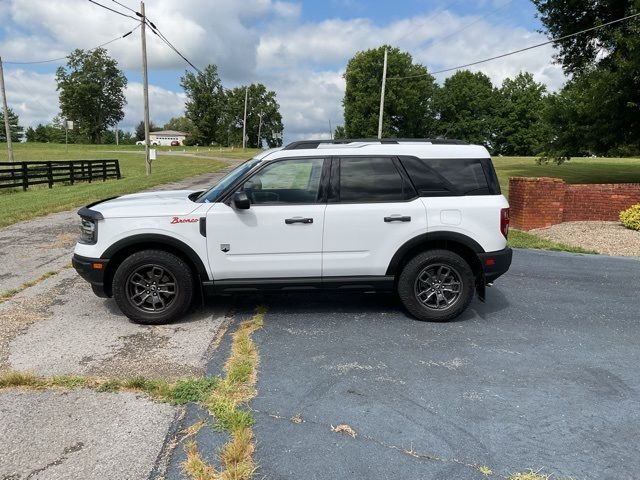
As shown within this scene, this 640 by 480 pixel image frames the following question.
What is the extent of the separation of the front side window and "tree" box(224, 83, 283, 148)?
326 feet

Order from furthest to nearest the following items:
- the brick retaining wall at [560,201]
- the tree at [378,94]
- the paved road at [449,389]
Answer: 1. the tree at [378,94]
2. the brick retaining wall at [560,201]
3. the paved road at [449,389]

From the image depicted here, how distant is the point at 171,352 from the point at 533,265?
18.9 feet

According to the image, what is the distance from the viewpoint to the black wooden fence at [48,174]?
18.2m

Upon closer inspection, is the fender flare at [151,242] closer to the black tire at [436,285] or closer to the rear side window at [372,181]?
the rear side window at [372,181]

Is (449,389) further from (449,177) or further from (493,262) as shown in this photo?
(449,177)

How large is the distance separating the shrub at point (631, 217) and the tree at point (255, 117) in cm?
9574

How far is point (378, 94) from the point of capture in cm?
6950

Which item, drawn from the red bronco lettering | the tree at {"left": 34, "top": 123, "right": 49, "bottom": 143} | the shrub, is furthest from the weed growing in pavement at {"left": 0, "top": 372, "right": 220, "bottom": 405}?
the tree at {"left": 34, "top": 123, "right": 49, "bottom": 143}

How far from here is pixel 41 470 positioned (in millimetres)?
2590

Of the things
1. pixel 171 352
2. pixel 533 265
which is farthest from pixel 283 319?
pixel 533 265

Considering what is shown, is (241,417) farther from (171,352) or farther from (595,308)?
(595,308)

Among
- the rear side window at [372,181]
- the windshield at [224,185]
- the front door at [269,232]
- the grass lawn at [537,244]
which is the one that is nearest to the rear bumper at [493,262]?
the rear side window at [372,181]

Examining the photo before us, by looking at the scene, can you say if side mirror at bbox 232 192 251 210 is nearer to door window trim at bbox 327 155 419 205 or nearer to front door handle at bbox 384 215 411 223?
door window trim at bbox 327 155 419 205

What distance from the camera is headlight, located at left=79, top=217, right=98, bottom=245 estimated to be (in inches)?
183
